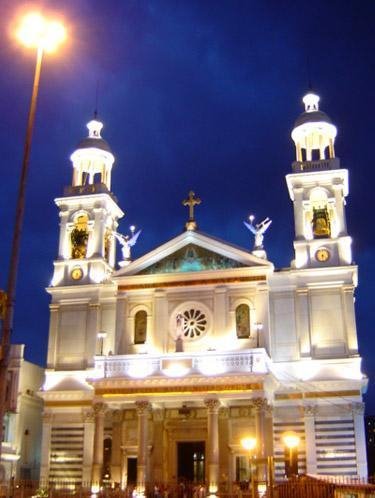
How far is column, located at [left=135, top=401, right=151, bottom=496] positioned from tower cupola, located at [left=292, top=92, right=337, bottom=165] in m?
16.8

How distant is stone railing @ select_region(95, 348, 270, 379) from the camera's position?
33.7 metres

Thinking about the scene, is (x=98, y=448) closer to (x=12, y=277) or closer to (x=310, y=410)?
(x=310, y=410)

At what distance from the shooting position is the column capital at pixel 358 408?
35.5 m

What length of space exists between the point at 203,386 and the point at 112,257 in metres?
13.8

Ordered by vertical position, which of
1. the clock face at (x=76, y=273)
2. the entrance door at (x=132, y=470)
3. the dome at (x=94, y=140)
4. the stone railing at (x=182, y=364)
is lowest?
the entrance door at (x=132, y=470)

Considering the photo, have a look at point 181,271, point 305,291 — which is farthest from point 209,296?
point 305,291

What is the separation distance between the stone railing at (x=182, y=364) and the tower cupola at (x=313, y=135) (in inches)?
515

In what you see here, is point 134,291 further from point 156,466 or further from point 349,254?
point 349,254

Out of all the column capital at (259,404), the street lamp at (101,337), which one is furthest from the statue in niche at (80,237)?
the column capital at (259,404)

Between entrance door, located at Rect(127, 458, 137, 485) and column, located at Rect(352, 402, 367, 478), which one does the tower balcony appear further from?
entrance door, located at Rect(127, 458, 137, 485)

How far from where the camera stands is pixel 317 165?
41.2 m

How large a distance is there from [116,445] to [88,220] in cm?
1383

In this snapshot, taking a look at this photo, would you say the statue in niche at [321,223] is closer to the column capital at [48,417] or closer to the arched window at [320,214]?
the arched window at [320,214]

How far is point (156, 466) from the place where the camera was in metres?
37.5
